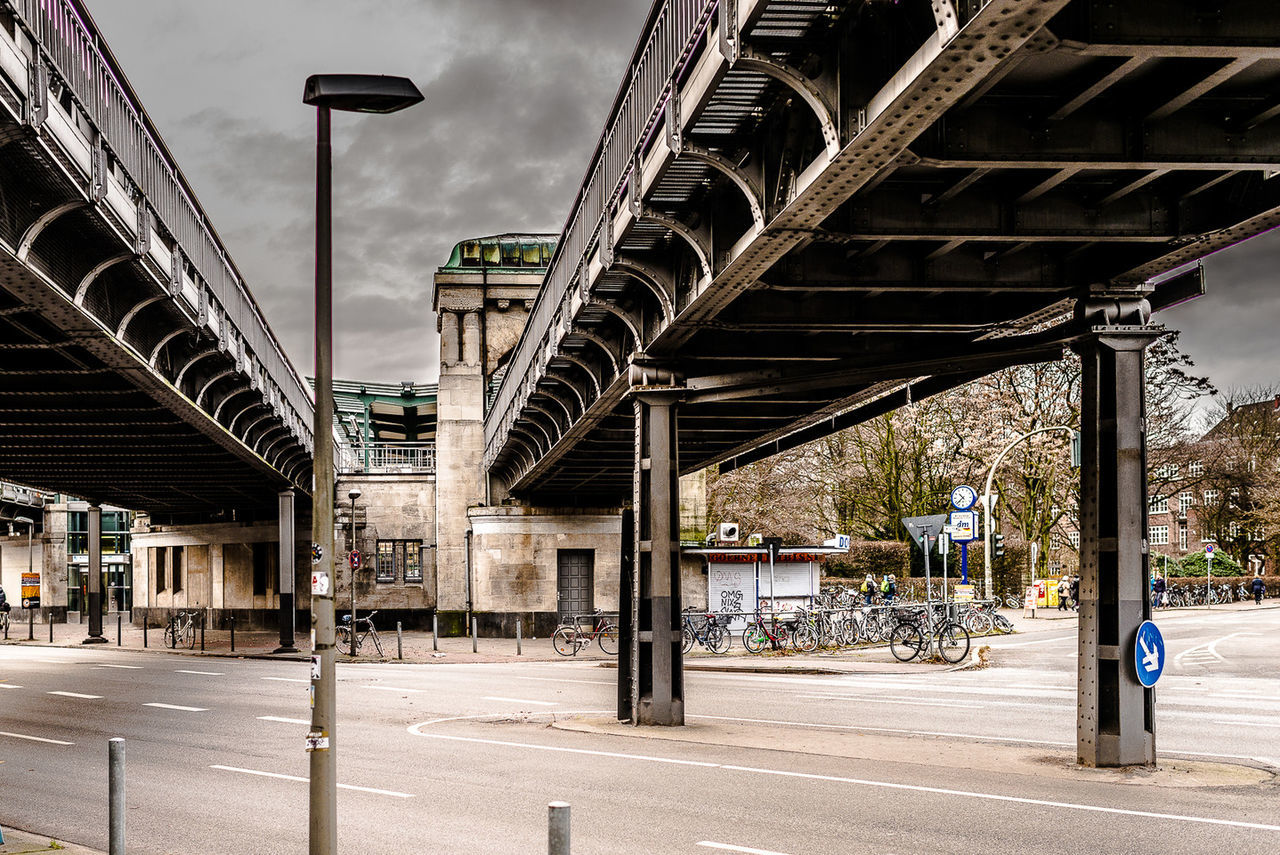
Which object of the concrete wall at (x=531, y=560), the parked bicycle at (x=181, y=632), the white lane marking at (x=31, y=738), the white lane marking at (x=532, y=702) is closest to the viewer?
the white lane marking at (x=31, y=738)

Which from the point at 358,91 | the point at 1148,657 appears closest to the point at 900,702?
the point at 1148,657

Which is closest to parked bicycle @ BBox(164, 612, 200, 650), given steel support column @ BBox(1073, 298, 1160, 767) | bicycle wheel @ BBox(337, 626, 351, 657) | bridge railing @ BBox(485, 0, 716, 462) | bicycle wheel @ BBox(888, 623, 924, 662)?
bicycle wheel @ BBox(337, 626, 351, 657)

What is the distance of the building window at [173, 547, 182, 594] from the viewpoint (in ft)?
198

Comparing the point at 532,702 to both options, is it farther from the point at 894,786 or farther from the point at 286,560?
the point at 286,560

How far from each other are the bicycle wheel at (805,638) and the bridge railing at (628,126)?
40.6ft

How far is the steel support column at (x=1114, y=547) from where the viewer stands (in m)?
12.2

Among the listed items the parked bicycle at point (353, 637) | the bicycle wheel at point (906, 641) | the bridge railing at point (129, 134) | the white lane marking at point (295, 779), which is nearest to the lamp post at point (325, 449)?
the bridge railing at point (129, 134)

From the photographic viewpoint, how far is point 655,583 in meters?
16.6

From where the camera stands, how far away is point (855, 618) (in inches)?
1300

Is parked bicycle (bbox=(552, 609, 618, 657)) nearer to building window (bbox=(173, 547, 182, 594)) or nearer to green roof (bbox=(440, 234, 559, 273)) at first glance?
green roof (bbox=(440, 234, 559, 273))

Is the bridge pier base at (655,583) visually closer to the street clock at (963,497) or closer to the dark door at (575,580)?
the street clock at (963,497)

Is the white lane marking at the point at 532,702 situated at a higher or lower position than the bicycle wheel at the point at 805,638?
higher

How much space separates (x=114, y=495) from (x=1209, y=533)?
55832 millimetres

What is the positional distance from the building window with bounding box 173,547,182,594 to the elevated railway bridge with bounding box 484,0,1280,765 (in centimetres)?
4375
